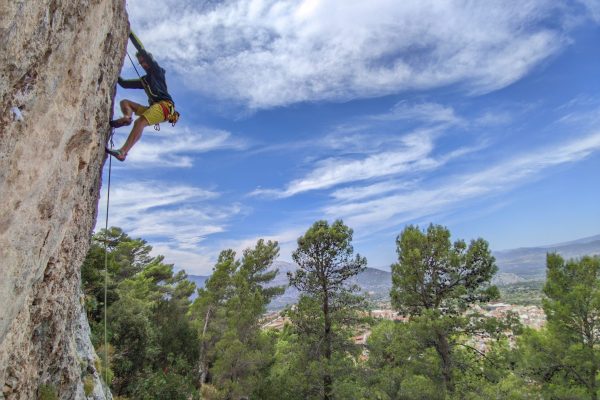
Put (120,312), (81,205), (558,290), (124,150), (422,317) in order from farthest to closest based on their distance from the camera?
1. (558,290)
2. (120,312)
3. (422,317)
4. (124,150)
5. (81,205)

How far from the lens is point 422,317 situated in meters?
15.0

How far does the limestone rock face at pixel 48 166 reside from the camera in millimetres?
3609

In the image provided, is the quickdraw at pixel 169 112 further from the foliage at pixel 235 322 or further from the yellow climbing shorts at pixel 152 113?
the foliage at pixel 235 322

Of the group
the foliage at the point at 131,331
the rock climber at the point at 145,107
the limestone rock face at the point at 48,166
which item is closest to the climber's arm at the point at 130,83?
the rock climber at the point at 145,107

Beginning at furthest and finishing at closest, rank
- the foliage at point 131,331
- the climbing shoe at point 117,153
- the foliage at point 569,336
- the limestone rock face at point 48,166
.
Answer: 1. the foliage at point 569,336
2. the foliage at point 131,331
3. the climbing shoe at point 117,153
4. the limestone rock face at point 48,166

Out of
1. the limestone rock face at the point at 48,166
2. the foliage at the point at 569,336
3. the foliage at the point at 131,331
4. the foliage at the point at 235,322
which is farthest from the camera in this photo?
the foliage at the point at 235,322

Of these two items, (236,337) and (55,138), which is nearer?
(55,138)

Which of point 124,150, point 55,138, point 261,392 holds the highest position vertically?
point 124,150

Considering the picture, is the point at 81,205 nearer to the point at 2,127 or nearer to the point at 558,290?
the point at 2,127

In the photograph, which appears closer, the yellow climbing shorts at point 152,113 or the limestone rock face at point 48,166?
the limestone rock face at point 48,166

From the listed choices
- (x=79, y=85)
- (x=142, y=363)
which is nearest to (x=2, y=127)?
(x=79, y=85)

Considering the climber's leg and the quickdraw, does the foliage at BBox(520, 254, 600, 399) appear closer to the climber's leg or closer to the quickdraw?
the quickdraw

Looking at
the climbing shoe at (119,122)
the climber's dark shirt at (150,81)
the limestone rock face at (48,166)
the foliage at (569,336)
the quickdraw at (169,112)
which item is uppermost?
the climber's dark shirt at (150,81)

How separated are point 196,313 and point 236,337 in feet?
22.2
